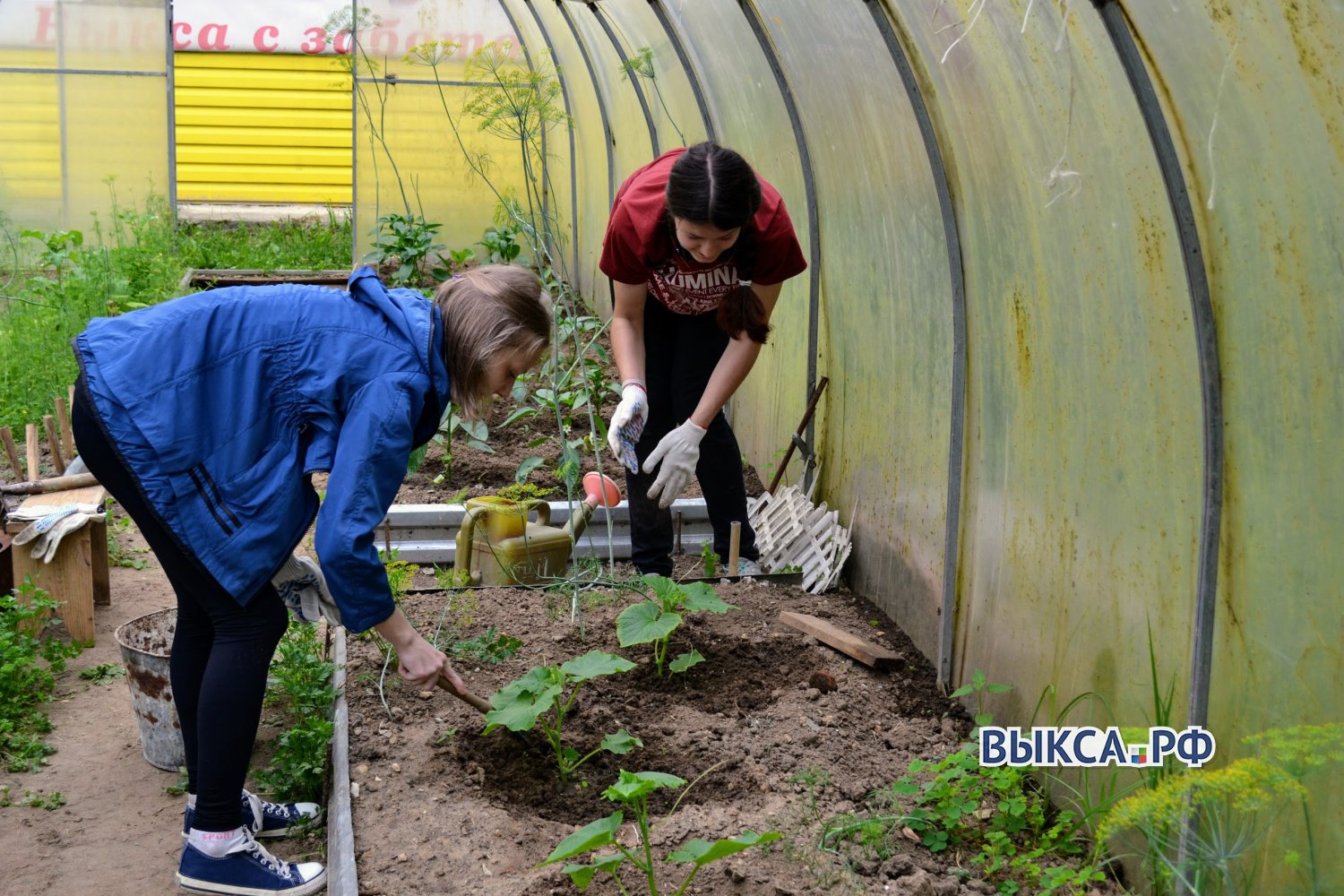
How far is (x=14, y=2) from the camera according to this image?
9258 millimetres

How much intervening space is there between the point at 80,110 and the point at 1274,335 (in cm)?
996

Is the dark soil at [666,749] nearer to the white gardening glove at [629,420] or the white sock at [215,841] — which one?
the white sock at [215,841]

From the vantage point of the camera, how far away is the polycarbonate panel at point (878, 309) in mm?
3389

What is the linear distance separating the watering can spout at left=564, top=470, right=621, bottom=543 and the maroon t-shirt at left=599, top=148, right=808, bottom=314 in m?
0.65

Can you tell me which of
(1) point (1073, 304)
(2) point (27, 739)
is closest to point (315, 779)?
(2) point (27, 739)

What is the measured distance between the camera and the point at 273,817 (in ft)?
9.03

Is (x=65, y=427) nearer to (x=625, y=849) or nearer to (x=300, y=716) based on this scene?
(x=300, y=716)

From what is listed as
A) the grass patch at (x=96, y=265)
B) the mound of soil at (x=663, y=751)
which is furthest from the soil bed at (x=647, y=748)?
the grass patch at (x=96, y=265)

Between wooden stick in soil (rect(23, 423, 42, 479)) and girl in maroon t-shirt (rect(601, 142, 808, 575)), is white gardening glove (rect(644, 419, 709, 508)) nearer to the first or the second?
girl in maroon t-shirt (rect(601, 142, 808, 575))

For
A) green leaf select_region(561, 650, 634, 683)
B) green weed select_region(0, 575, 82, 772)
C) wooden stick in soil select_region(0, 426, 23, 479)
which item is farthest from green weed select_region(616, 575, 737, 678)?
wooden stick in soil select_region(0, 426, 23, 479)

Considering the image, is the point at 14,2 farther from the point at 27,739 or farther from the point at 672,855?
the point at 672,855

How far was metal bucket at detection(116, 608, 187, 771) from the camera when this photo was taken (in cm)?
294

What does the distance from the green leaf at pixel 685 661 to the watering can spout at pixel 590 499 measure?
69 centimetres

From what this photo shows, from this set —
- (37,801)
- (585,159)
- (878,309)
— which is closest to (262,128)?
(585,159)
